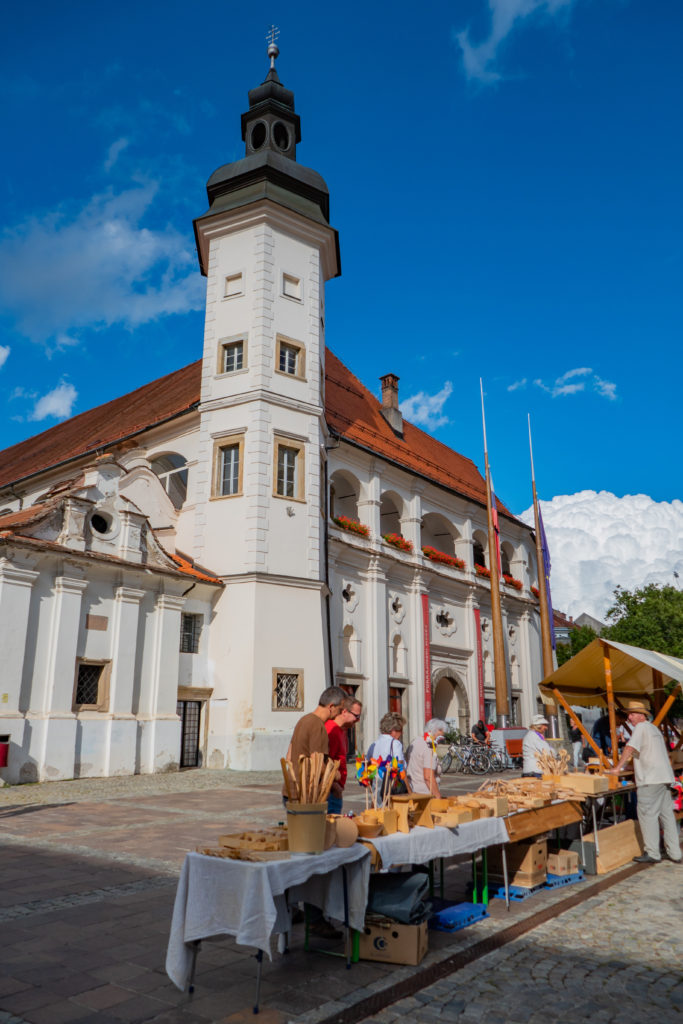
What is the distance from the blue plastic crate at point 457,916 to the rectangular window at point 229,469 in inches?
674

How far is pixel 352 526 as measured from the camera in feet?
86.5

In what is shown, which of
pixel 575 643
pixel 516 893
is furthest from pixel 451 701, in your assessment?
pixel 516 893

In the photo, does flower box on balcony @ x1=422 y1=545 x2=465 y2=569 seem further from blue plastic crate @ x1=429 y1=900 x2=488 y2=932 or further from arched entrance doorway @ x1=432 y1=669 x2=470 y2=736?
blue plastic crate @ x1=429 y1=900 x2=488 y2=932

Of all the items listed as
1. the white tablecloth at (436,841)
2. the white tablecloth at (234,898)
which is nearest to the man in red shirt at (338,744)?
the white tablecloth at (436,841)

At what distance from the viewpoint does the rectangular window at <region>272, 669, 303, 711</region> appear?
68.9 ft

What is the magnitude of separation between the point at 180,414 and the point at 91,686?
9574 millimetres

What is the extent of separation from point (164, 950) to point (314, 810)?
5.99 ft

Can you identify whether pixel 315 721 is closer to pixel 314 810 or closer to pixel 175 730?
pixel 314 810

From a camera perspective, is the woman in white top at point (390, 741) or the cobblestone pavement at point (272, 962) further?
the woman in white top at point (390, 741)

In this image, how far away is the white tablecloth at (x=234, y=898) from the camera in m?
4.11

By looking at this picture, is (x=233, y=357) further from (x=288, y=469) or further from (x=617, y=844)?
(x=617, y=844)

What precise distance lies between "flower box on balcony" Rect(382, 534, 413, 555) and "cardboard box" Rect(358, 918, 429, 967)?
75.8ft

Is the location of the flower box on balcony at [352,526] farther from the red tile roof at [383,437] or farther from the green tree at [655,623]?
the green tree at [655,623]

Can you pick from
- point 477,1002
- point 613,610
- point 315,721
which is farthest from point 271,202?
point 613,610
